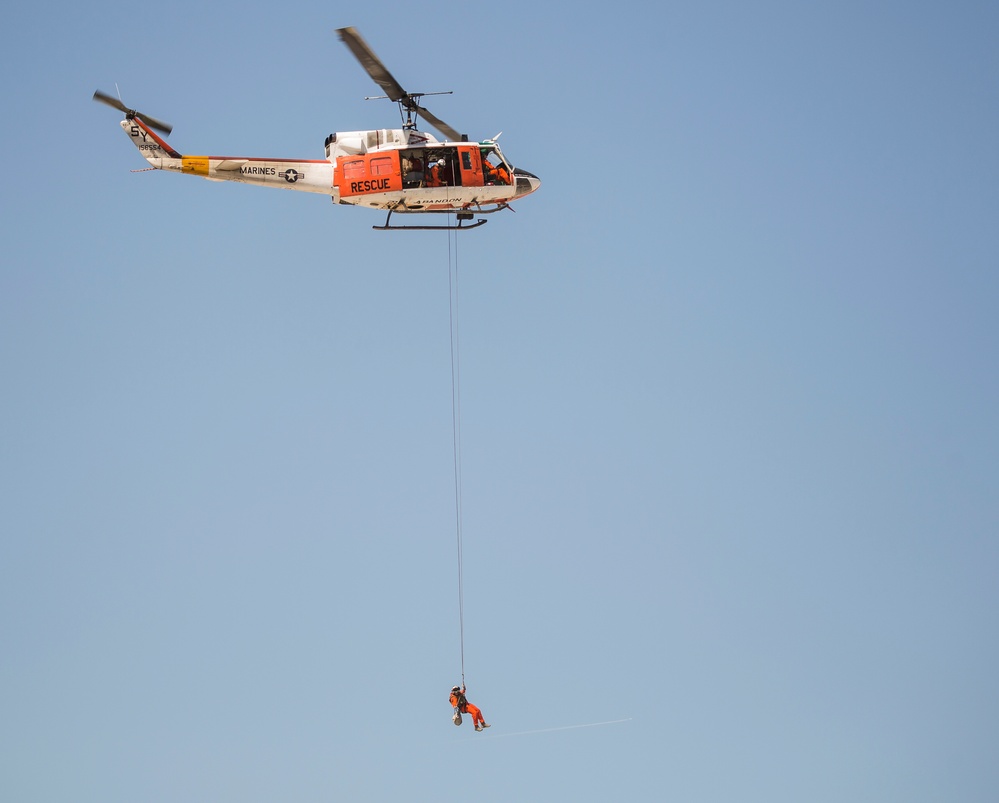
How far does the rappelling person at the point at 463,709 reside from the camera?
23.2 metres

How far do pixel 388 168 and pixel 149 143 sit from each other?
3.98 m

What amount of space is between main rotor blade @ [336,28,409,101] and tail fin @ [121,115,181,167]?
3511 mm

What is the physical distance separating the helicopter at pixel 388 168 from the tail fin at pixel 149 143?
16 millimetres

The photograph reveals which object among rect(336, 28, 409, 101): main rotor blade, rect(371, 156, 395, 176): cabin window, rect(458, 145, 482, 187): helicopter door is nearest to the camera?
rect(336, 28, 409, 101): main rotor blade

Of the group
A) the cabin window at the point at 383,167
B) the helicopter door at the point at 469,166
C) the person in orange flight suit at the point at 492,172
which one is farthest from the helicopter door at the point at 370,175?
the person in orange flight suit at the point at 492,172

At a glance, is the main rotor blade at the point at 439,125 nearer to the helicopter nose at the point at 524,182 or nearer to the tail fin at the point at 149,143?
the helicopter nose at the point at 524,182

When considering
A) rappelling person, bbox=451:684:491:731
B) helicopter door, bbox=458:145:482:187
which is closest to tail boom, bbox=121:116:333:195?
helicopter door, bbox=458:145:482:187

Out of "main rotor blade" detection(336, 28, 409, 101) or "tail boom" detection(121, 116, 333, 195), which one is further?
"tail boom" detection(121, 116, 333, 195)

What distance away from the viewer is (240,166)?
24.5m

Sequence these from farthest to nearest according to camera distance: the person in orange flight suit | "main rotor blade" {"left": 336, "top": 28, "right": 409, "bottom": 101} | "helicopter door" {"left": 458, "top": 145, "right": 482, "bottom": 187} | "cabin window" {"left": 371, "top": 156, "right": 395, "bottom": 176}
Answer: the person in orange flight suit, "helicopter door" {"left": 458, "top": 145, "right": 482, "bottom": 187}, "cabin window" {"left": 371, "top": 156, "right": 395, "bottom": 176}, "main rotor blade" {"left": 336, "top": 28, "right": 409, "bottom": 101}

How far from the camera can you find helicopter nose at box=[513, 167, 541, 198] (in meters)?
24.7

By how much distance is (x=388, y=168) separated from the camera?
77.8 ft

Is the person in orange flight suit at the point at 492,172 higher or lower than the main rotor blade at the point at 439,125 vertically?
lower

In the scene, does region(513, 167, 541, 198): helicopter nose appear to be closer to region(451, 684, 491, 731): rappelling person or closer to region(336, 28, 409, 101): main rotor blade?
Answer: region(336, 28, 409, 101): main rotor blade
